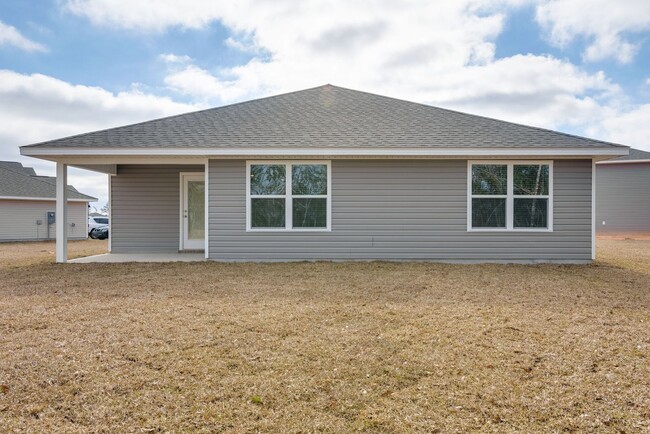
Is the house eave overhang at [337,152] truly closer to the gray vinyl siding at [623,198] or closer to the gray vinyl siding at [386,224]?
the gray vinyl siding at [386,224]

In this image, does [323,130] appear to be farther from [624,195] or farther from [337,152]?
[624,195]

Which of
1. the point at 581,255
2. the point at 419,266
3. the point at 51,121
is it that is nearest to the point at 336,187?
the point at 419,266

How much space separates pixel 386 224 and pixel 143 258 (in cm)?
597

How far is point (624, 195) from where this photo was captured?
20359mm

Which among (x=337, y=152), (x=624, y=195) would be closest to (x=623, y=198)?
(x=624, y=195)

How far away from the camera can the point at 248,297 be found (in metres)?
5.61

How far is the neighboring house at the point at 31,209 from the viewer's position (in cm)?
1928

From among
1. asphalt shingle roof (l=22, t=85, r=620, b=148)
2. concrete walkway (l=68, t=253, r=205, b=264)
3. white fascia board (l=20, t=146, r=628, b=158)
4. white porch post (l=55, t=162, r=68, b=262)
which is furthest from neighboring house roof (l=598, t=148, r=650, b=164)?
white porch post (l=55, t=162, r=68, b=262)

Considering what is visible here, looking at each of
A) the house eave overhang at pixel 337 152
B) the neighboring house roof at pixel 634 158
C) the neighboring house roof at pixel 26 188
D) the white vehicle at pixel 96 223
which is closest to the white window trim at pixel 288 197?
the house eave overhang at pixel 337 152

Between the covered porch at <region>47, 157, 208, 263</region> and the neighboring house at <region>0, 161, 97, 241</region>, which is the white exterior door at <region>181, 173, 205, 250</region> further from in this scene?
the neighboring house at <region>0, 161, 97, 241</region>

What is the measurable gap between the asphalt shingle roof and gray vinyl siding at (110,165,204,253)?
1.43 m

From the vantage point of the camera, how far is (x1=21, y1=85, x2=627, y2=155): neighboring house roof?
8820 mm

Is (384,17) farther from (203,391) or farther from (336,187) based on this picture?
(203,391)

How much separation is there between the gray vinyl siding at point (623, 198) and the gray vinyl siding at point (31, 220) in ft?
91.2
